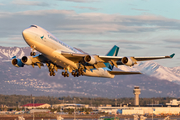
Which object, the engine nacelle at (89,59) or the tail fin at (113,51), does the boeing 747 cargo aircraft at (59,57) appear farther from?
the tail fin at (113,51)

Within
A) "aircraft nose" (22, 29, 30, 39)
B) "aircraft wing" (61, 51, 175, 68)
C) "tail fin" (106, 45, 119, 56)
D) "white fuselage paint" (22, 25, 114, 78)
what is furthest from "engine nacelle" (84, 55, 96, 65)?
"tail fin" (106, 45, 119, 56)

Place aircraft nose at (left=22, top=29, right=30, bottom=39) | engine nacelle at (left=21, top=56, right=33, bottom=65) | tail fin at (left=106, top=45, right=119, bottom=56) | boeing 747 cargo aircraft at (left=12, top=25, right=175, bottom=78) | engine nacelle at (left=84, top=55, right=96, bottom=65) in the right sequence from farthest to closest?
tail fin at (left=106, top=45, right=119, bottom=56) < engine nacelle at (left=21, top=56, right=33, bottom=65) < engine nacelle at (left=84, top=55, right=96, bottom=65) < boeing 747 cargo aircraft at (left=12, top=25, right=175, bottom=78) < aircraft nose at (left=22, top=29, right=30, bottom=39)

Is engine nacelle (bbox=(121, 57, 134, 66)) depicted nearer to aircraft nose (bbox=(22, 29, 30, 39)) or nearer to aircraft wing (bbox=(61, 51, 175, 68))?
aircraft wing (bbox=(61, 51, 175, 68))

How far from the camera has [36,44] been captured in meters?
56.6

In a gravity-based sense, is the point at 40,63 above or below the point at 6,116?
above

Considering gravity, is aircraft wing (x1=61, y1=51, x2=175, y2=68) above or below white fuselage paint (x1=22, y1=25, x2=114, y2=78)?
below

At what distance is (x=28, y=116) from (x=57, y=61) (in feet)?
470

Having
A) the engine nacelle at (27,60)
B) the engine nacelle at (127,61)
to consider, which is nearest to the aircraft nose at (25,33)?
the engine nacelle at (27,60)

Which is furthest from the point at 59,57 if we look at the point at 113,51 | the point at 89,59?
the point at 113,51

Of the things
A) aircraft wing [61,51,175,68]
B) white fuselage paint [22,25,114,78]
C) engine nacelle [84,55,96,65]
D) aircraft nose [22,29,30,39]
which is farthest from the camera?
engine nacelle [84,55,96,65]

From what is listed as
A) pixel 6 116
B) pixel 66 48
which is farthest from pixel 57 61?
pixel 6 116

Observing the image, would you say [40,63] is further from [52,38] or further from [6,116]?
[6,116]

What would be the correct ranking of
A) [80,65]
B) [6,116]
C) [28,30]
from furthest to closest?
[6,116], [80,65], [28,30]

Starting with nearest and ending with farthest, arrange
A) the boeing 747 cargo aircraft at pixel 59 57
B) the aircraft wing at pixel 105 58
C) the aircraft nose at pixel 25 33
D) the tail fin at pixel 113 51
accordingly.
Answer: the aircraft nose at pixel 25 33, the boeing 747 cargo aircraft at pixel 59 57, the aircraft wing at pixel 105 58, the tail fin at pixel 113 51
